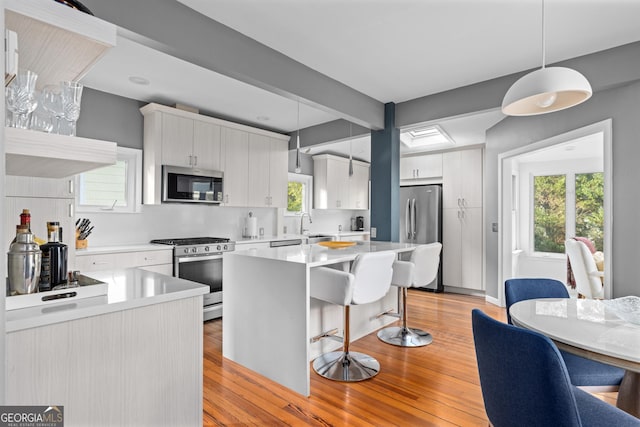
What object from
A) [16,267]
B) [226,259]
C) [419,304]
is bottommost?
[419,304]

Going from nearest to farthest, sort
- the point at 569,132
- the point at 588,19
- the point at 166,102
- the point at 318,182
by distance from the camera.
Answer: the point at 588,19 < the point at 569,132 < the point at 166,102 < the point at 318,182

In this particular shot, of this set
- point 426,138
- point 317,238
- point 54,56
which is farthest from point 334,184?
point 54,56

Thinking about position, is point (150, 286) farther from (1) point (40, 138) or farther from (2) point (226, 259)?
(2) point (226, 259)

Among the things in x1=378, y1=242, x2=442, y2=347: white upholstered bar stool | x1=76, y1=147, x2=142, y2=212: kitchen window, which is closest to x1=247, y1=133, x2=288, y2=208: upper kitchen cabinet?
x1=76, y1=147, x2=142, y2=212: kitchen window

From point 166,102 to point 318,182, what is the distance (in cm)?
287

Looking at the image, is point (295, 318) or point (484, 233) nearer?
point (295, 318)

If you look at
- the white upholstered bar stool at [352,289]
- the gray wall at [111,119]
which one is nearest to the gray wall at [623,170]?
the white upholstered bar stool at [352,289]

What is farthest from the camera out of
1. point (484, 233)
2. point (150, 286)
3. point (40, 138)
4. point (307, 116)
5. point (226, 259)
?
point (484, 233)

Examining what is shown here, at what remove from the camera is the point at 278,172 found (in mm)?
5086

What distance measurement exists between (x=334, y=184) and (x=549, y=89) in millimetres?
4710

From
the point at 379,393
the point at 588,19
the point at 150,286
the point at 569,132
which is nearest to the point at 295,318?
the point at 379,393

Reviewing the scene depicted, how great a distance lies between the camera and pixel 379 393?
7.63ft

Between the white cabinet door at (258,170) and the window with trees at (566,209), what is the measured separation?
4240mm

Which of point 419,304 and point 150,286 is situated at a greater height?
point 150,286
